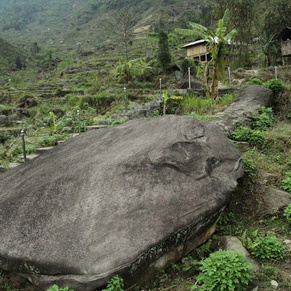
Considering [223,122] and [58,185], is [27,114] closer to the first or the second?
[223,122]

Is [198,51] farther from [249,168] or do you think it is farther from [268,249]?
[268,249]

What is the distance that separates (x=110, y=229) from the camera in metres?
4.43

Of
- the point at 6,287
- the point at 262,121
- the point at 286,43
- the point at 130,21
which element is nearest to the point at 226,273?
the point at 6,287

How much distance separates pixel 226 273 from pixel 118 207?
1.64 metres

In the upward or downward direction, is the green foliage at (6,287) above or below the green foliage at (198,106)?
below

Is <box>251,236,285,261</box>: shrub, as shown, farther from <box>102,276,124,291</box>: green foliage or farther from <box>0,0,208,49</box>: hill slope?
<box>0,0,208,49</box>: hill slope

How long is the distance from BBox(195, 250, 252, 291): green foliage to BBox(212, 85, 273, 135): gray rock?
459cm

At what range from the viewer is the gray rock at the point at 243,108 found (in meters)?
8.95

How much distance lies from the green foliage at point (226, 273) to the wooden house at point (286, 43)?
2532 centimetres

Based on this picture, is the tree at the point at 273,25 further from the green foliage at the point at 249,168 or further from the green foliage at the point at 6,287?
the green foliage at the point at 6,287

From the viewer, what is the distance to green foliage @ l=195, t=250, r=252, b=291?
3980 mm

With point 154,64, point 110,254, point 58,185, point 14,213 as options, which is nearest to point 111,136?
point 58,185

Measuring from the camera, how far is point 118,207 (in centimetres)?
470

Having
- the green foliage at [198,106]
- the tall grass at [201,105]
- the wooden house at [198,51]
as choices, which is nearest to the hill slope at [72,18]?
the wooden house at [198,51]
